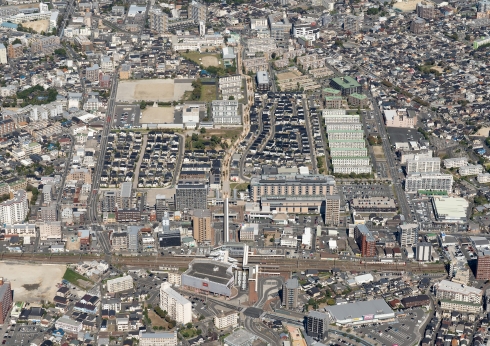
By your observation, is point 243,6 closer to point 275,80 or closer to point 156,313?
point 275,80

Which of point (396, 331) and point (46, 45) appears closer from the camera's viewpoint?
point (396, 331)


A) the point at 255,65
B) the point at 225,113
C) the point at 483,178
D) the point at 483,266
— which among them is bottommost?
the point at 483,266

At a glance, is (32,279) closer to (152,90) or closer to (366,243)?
(366,243)

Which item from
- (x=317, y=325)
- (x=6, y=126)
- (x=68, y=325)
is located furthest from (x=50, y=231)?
(x=317, y=325)

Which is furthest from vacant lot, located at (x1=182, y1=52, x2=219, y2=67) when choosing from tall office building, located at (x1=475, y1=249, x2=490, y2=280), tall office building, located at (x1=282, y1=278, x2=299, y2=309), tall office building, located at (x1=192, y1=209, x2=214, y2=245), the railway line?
tall office building, located at (x1=282, y1=278, x2=299, y2=309)

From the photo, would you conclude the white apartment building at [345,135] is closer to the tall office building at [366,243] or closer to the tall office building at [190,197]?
the tall office building at [190,197]

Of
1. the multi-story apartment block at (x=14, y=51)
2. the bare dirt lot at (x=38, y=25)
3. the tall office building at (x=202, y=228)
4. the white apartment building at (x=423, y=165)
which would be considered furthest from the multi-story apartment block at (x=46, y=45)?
the white apartment building at (x=423, y=165)

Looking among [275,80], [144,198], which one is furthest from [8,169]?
[275,80]

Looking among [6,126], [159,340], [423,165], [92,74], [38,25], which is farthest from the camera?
[38,25]
